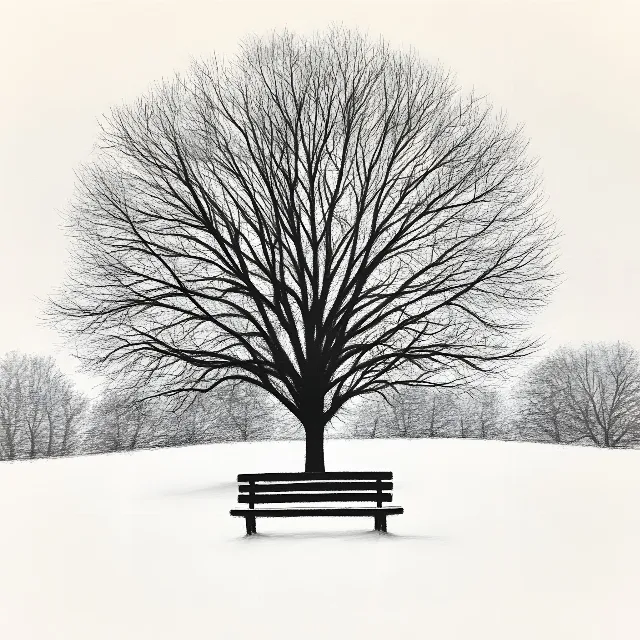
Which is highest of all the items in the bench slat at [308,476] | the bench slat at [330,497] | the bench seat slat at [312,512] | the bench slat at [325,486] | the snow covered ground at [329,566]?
the bench slat at [308,476]

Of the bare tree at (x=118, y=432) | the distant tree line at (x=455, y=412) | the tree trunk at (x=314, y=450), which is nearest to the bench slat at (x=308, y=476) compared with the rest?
the tree trunk at (x=314, y=450)

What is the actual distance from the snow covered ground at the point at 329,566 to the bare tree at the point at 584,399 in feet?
141

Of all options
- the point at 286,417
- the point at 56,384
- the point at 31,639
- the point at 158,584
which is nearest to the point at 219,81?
the point at 158,584

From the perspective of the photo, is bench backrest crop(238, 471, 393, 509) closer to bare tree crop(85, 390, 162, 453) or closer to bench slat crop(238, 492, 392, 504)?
bench slat crop(238, 492, 392, 504)

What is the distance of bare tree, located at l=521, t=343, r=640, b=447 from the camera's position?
61.5 metres

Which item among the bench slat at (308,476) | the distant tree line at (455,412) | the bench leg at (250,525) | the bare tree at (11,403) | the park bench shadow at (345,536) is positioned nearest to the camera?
the park bench shadow at (345,536)

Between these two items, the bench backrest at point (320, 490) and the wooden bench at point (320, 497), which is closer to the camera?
the wooden bench at point (320, 497)

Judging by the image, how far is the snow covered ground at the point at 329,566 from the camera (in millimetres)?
7953

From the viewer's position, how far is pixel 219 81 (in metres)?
21.8

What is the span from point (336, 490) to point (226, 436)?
4335cm

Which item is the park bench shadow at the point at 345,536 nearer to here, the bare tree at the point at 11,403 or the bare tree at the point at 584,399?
the bare tree at the point at 584,399

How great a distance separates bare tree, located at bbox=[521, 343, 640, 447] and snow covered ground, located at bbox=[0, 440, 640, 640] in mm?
43071

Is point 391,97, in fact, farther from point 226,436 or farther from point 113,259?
point 226,436

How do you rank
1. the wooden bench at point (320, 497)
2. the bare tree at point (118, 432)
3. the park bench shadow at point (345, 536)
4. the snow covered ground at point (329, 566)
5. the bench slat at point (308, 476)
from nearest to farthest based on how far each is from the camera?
the snow covered ground at point (329, 566) → the park bench shadow at point (345, 536) → the wooden bench at point (320, 497) → the bench slat at point (308, 476) → the bare tree at point (118, 432)
